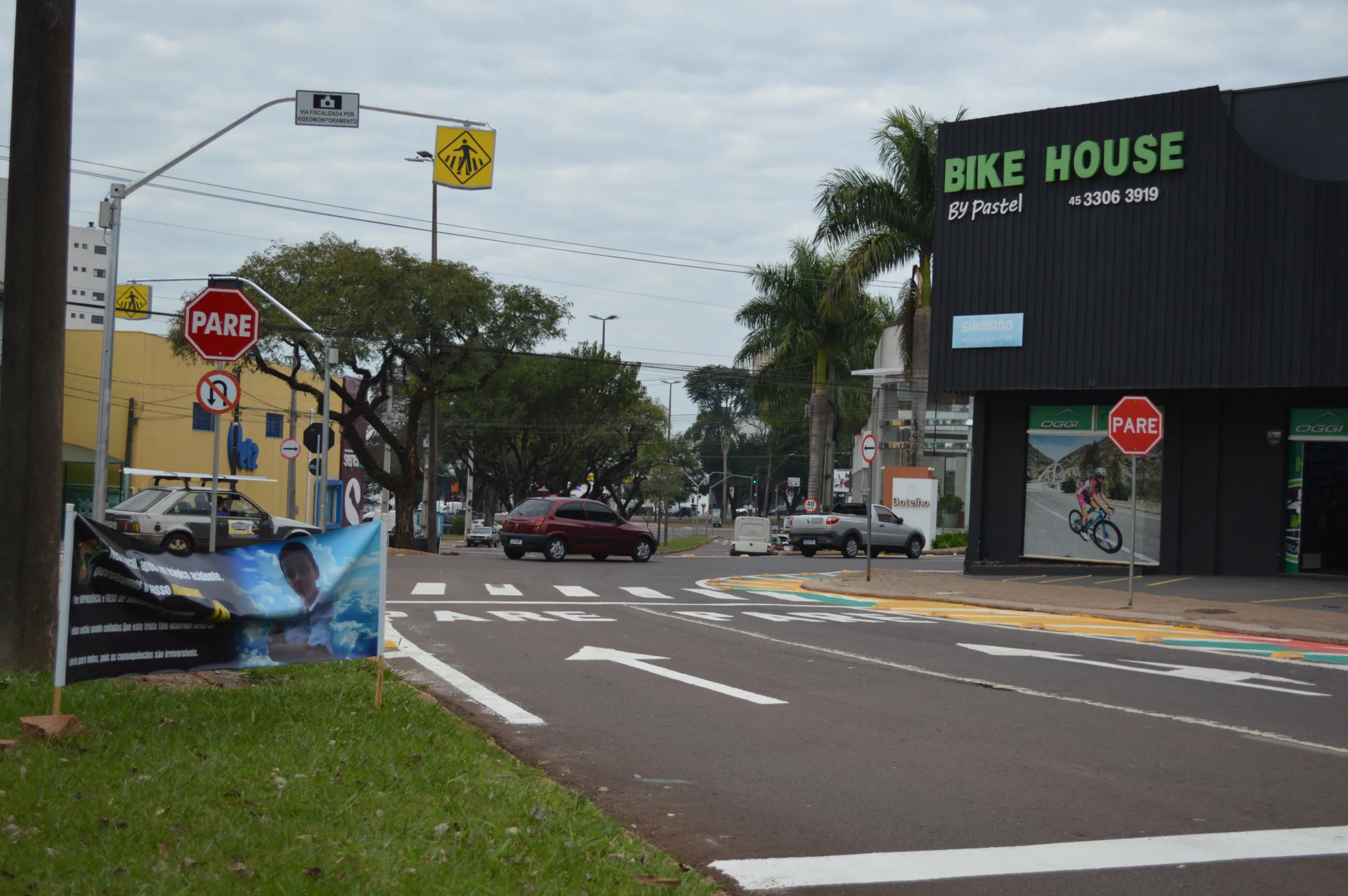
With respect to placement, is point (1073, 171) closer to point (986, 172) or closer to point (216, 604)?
point (986, 172)

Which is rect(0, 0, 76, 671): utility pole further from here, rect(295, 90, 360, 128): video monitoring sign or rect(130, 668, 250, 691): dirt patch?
rect(295, 90, 360, 128): video monitoring sign

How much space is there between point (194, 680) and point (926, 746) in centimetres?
540

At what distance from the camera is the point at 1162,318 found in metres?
24.3

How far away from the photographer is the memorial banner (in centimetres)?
689

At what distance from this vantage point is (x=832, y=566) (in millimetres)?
32969

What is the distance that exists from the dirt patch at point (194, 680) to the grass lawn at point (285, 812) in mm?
932

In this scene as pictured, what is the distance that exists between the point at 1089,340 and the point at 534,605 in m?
13.1

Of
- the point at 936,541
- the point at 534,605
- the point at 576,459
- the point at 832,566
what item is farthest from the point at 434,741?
the point at 576,459

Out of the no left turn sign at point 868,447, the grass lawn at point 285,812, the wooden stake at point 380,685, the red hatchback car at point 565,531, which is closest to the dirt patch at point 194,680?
the grass lawn at point 285,812

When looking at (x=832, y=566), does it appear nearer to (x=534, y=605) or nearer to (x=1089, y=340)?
(x=1089, y=340)

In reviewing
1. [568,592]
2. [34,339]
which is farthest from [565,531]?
[34,339]

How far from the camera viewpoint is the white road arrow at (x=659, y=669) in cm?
1017

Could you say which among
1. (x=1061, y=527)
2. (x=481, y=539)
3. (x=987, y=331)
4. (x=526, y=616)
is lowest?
(x=481, y=539)

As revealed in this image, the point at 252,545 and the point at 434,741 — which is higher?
the point at 252,545
